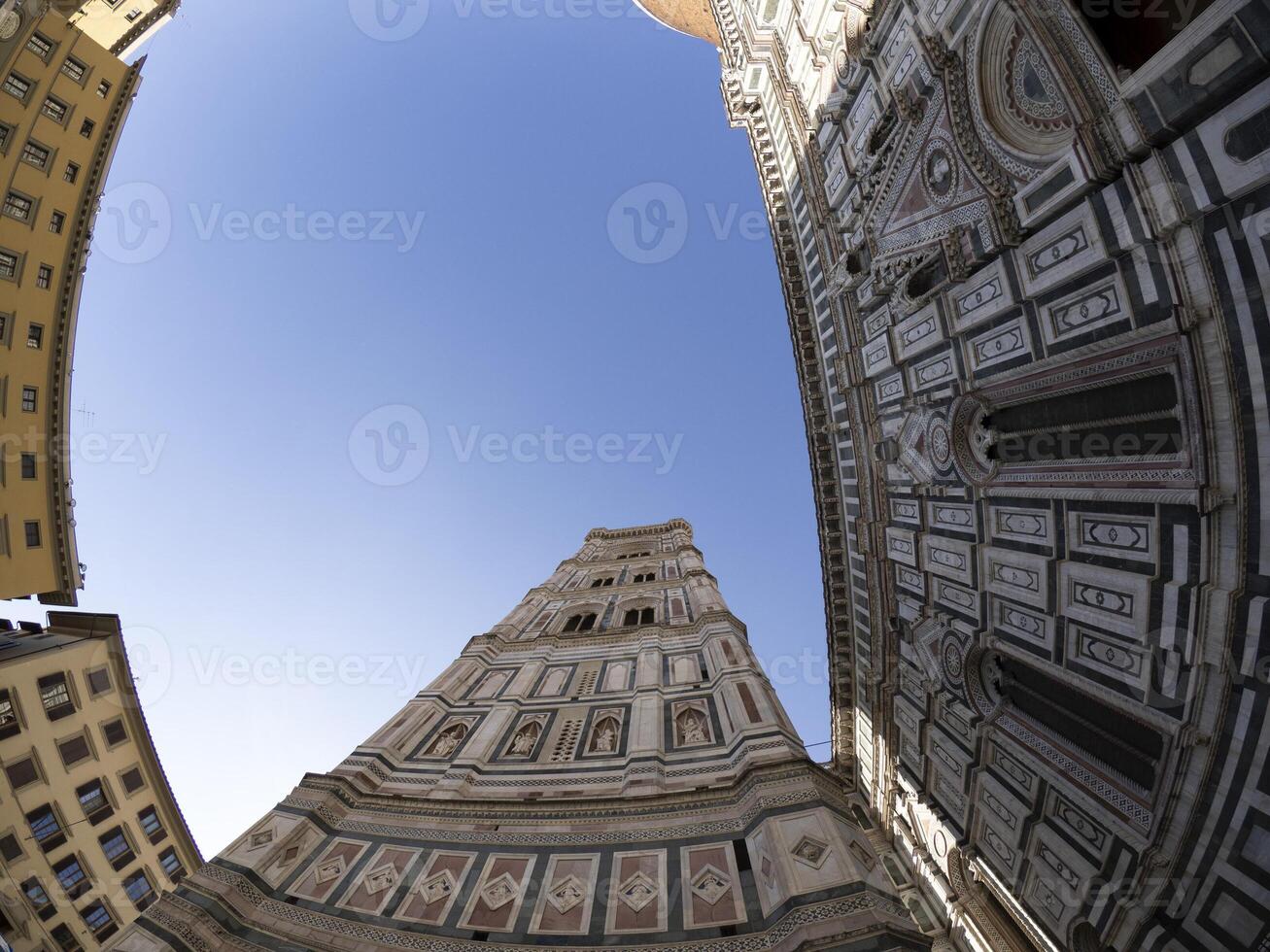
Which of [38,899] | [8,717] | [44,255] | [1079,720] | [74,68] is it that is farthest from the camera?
[74,68]

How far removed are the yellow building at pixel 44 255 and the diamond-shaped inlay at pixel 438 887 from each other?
1781cm

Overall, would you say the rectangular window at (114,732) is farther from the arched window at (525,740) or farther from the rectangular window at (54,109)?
the rectangular window at (54,109)

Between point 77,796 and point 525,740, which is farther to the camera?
point 77,796

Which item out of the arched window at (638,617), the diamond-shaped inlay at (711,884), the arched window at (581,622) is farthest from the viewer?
the arched window at (581,622)

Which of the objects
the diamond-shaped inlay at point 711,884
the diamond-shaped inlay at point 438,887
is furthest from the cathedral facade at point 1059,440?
the diamond-shaped inlay at point 438,887

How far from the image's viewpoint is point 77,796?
18.9 m

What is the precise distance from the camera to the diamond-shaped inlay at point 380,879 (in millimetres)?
9453

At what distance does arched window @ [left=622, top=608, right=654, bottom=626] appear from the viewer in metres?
23.1

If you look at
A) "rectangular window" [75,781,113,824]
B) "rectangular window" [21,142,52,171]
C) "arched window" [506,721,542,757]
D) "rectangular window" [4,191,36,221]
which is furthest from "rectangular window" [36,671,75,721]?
"rectangular window" [21,142,52,171]

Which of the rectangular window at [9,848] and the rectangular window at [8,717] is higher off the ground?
the rectangular window at [8,717]

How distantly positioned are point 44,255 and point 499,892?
24902 mm

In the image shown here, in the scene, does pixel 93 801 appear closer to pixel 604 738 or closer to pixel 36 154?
pixel 604 738

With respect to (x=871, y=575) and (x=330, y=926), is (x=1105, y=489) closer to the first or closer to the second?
(x=871, y=575)

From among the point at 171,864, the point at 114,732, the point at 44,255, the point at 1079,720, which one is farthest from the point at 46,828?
the point at 1079,720
